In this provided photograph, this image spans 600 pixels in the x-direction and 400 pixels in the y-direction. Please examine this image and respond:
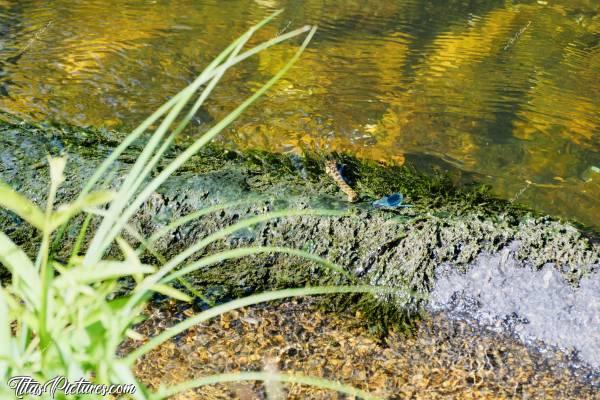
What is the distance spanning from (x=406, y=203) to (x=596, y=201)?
1.01m

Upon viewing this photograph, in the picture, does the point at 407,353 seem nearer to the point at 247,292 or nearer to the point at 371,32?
the point at 247,292

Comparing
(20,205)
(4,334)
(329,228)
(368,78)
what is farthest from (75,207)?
(368,78)

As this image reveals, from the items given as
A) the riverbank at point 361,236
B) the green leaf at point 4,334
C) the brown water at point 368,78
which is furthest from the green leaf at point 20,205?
the brown water at point 368,78

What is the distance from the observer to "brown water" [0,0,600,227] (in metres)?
3.35

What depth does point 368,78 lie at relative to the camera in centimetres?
420

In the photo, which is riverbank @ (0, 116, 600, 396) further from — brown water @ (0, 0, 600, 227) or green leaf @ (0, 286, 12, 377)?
green leaf @ (0, 286, 12, 377)

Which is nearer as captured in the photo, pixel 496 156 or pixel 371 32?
pixel 496 156

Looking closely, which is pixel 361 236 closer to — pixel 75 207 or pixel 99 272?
pixel 99 272

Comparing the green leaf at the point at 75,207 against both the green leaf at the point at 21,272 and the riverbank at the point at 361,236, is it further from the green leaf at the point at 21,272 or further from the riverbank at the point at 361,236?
the riverbank at the point at 361,236

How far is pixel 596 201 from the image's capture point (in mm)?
2893

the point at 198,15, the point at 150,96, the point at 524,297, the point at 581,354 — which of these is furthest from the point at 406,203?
the point at 198,15

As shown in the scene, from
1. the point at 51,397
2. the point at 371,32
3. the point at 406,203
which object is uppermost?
the point at 51,397

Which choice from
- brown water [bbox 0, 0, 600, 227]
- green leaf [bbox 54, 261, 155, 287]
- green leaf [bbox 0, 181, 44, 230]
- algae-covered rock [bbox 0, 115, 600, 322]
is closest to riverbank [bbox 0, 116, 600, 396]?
algae-covered rock [bbox 0, 115, 600, 322]

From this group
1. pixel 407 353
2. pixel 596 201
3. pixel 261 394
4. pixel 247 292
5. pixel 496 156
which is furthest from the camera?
pixel 496 156
